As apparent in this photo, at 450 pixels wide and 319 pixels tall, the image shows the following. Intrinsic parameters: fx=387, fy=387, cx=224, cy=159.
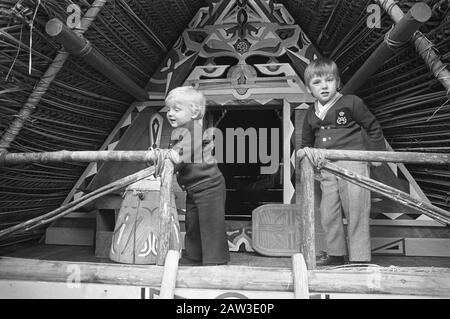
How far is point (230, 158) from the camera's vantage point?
3568 millimetres

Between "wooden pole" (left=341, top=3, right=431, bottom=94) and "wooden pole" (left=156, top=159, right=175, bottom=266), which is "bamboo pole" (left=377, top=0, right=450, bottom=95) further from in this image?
"wooden pole" (left=156, top=159, right=175, bottom=266)

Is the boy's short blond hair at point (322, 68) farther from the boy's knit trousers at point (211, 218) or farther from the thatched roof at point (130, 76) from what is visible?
the boy's knit trousers at point (211, 218)

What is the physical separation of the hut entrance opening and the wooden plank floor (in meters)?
0.92

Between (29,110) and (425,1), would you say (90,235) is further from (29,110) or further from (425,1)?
(425,1)

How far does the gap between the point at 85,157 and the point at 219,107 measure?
4.99 ft

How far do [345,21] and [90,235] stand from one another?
2.31 m

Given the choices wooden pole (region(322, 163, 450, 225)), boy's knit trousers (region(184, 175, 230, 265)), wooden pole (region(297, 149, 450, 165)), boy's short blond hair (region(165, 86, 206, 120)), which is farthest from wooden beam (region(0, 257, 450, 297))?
boy's short blond hair (region(165, 86, 206, 120))

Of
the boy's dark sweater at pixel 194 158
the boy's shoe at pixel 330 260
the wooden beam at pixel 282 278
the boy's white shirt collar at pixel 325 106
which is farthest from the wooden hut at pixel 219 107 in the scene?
the boy's dark sweater at pixel 194 158

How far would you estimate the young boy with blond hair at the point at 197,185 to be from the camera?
6.37 feet

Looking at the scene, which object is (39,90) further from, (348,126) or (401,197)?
(401,197)

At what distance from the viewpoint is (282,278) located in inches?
61.2

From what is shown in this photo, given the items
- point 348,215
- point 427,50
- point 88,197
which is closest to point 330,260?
point 348,215

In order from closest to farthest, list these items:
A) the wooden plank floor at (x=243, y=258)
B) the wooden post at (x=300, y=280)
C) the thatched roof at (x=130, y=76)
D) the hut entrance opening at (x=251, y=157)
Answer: the wooden post at (x=300, y=280) → the thatched roof at (x=130, y=76) → the wooden plank floor at (x=243, y=258) → the hut entrance opening at (x=251, y=157)

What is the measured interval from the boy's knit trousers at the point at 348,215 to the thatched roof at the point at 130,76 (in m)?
0.62
